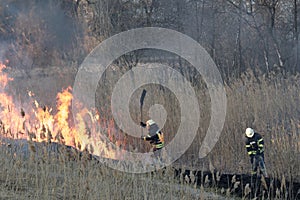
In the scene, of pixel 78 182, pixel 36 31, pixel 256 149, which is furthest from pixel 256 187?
pixel 36 31

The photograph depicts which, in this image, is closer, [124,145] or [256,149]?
[256,149]

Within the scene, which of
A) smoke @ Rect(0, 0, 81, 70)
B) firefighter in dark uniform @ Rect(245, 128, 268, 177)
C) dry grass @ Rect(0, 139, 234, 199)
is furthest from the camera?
smoke @ Rect(0, 0, 81, 70)

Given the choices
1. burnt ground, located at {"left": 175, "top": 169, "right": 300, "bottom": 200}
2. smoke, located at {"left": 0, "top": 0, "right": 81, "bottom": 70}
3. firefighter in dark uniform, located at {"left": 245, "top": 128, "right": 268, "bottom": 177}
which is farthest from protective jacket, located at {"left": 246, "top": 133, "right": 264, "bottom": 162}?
smoke, located at {"left": 0, "top": 0, "right": 81, "bottom": 70}

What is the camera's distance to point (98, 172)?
5453 millimetres

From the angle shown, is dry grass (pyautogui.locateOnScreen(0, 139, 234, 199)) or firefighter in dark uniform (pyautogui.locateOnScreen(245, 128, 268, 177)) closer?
dry grass (pyautogui.locateOnScreen(0, 139, 234, 199))

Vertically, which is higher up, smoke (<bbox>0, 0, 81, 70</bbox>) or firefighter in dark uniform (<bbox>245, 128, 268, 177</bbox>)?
smoke (<bbox>0, 0, 81, 70</bbox>)

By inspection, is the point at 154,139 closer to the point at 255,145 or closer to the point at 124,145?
the point at 124,145

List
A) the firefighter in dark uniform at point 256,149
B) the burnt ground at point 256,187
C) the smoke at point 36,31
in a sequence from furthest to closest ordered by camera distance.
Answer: the smoke at point 36,31
the firefighter in dark uniform at point 256,149
the burnt ground at point 256,187

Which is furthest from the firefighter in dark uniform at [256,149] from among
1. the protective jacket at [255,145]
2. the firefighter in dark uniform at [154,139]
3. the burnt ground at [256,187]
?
the firefighter in dark uniform at [154,139]

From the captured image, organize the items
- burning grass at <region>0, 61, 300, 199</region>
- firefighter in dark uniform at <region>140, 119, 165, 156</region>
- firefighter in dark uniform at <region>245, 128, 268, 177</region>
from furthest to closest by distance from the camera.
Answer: firefighter in dark uniform at <region>140, 119, 165, 156</region>, firefighter in dark uniform at <region>245, 128, 268, 177</region>, burning grass at <region>0, 61, 300, 199</region>

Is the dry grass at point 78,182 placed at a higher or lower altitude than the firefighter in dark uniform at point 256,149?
lower

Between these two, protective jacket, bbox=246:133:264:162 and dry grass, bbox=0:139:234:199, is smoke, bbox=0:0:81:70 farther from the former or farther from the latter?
dry grass, bbox=0:139:234:199

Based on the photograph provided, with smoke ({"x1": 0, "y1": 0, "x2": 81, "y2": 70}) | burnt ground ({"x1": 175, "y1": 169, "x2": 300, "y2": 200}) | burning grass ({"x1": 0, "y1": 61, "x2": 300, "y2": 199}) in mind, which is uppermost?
smoke ({"x1": 0, "y1": 0, "x2": 81, "y2": 70})

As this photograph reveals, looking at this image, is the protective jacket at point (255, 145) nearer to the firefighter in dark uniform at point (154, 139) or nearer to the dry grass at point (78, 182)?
the dry grass at point (78, 182)
